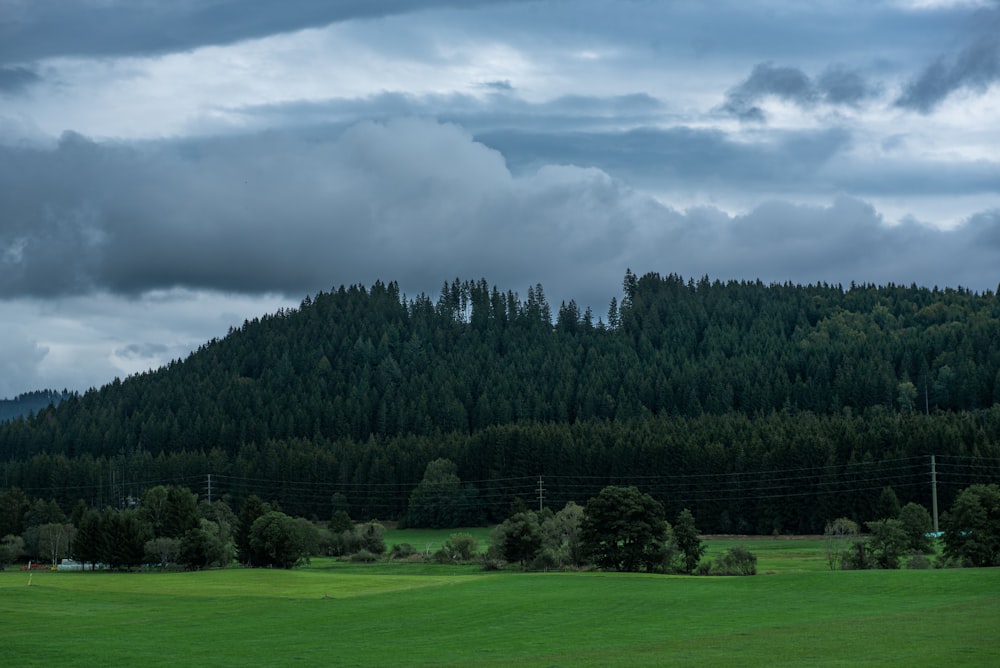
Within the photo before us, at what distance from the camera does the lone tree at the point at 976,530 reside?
105562mm

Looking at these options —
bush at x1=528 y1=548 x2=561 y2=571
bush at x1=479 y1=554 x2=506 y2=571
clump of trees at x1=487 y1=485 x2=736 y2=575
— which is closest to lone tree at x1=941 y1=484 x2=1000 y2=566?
clump of trees at x1=487 y1=485 x2=736 y2=575

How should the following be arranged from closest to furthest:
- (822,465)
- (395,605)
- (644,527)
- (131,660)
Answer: (131,660) → (395,605) → (644,527) → (822,465)

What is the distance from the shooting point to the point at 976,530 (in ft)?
347

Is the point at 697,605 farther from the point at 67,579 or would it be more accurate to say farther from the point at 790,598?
the point at 67,579

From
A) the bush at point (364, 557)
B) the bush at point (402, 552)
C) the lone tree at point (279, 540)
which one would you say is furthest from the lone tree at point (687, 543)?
the bush at point (364, 557)

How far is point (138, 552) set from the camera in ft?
504

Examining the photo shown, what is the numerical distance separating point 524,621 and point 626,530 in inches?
1956

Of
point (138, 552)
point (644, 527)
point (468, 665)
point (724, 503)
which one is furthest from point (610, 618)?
point (724, 503)

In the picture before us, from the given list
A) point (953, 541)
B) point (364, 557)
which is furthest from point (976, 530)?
point (364, 557)

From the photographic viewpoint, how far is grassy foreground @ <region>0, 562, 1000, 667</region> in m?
53.8

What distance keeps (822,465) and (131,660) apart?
150423mm

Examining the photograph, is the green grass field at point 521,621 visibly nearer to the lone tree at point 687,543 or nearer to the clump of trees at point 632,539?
the clump of trees at point 632,539

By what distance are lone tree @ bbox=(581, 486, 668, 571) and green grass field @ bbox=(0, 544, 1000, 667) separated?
8.68 meters

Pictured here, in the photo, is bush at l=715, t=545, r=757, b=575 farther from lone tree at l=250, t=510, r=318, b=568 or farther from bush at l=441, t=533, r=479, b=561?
lone tree at l=250, t=510, r=318, b=568
